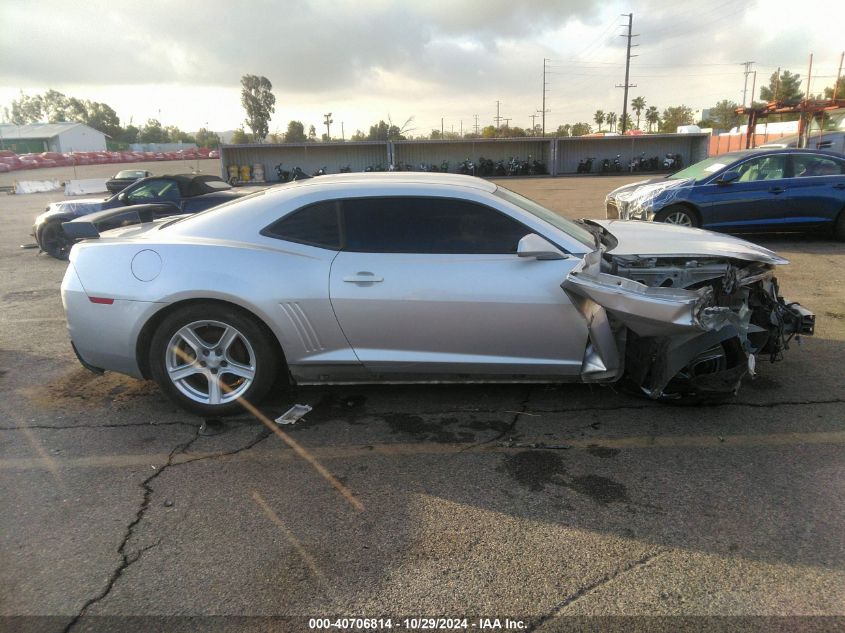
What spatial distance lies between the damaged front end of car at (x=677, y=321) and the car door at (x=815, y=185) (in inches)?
257

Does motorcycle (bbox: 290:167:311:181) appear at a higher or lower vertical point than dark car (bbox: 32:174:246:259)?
higher

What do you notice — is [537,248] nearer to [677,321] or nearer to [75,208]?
[677,321]

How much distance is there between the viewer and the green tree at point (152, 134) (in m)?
116

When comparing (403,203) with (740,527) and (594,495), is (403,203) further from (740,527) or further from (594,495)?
(740,527)

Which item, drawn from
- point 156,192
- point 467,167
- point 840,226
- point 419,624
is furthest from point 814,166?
point 467,167

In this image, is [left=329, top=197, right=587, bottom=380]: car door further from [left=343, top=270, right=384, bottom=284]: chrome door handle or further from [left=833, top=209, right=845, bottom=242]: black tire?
[left=833, top=209, right=845, bottom=242]: black tire

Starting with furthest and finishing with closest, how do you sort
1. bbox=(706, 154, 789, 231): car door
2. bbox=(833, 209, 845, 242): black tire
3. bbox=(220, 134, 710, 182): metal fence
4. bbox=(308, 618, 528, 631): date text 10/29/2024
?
bbox=(220, 134, 710, 182): metal fence < bbox=(833, 209, 845, 242): black tire < bbox=(706, 154, 789, 231): car door < bbox=(308, 618, 528, 631): date text 10/29/2024

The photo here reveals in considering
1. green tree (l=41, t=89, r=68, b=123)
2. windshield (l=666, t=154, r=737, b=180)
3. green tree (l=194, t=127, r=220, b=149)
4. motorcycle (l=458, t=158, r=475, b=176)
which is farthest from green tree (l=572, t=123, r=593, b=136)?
green tree (l=41, t=89, r=68, b=123)

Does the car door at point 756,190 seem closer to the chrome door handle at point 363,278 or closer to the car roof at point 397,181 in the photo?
the car roof at point 397,181

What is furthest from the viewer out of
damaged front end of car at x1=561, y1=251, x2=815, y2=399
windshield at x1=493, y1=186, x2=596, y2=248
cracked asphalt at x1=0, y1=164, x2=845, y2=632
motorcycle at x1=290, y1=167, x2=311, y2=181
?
motorcycle at x1=290, y1=167, x2=311, y2=181

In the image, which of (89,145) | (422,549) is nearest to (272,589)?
(422,549)

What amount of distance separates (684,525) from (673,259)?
1.97m

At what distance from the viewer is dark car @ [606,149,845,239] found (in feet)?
31.7

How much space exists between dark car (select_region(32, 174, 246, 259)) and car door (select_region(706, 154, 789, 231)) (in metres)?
8.52
